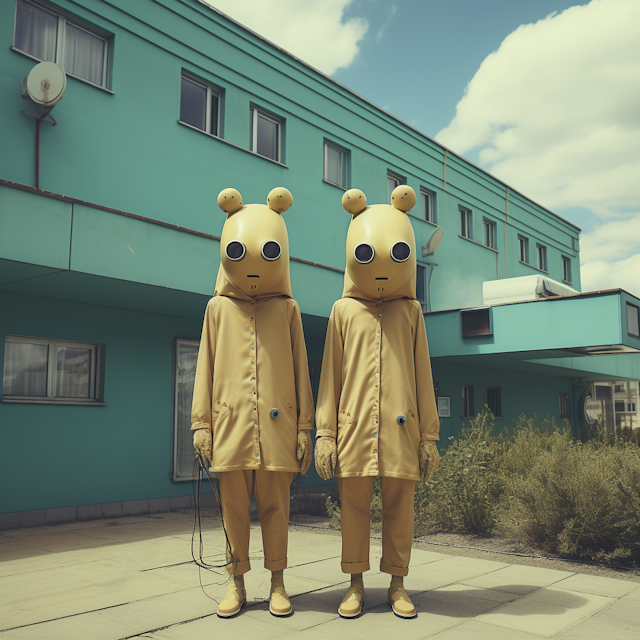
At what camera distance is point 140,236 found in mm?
6941

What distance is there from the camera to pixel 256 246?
4.04 metres

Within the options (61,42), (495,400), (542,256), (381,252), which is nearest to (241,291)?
(381,252)

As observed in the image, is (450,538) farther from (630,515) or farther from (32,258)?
(32,258)

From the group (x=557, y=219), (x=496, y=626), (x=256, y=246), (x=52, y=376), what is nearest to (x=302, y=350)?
(x=256, y=246)

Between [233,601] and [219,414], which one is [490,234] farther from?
[233,601]

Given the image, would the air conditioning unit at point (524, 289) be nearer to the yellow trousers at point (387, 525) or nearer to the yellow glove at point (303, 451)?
the yellow trousers at point (387, 525)

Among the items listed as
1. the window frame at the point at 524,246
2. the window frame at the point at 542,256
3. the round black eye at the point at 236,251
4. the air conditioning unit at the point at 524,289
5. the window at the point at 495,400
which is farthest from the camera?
the window frame at the point at 542,256

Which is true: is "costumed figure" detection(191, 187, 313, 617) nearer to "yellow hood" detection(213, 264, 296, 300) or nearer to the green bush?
"yellow hood" detection(213, 264, 296, 300)

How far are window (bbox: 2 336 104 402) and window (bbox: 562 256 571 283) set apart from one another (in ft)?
66.3

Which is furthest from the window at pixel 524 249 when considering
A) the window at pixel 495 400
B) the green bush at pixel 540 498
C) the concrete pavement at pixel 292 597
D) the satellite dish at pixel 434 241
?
the concrete pavement at pixel 292 597

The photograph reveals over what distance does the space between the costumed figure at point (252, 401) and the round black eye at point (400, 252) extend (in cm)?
74

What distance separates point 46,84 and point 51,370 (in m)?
3.59

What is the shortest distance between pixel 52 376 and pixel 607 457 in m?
6.78

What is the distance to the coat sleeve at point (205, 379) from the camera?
400 cm
